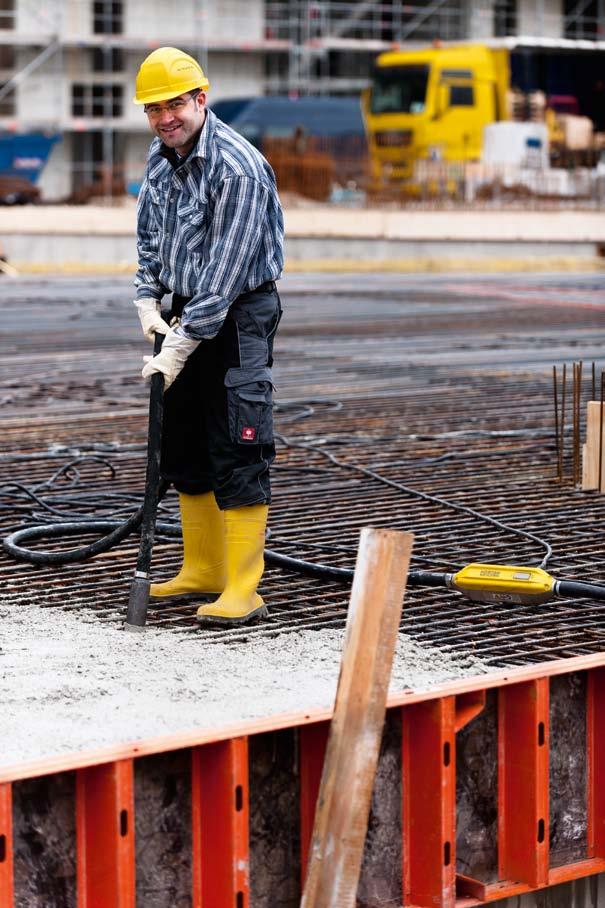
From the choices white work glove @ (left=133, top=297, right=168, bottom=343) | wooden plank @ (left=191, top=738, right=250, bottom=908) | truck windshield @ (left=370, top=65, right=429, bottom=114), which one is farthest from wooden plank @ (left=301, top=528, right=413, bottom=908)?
truck windshield @ (left=370, top=65, right=429, bottom=114)

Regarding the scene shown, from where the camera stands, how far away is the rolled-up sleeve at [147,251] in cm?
544

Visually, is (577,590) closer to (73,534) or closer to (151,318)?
(151,318)

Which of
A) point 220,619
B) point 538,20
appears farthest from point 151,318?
point 538,20

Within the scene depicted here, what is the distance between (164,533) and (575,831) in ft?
7.94

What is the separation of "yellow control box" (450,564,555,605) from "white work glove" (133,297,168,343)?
1377 millimetres

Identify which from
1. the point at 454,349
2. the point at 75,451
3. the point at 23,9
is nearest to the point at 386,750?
the point at 75,451

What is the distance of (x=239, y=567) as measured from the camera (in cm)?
542

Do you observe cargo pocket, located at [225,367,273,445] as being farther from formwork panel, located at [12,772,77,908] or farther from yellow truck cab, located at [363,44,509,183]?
yellow truck cab, located at [363,44,509,183]

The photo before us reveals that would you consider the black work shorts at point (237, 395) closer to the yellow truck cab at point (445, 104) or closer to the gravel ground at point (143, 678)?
the gravel ground at point (143, 678)

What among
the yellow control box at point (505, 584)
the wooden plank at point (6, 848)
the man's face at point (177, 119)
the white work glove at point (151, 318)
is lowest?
the wooden plank at point (6, 848)

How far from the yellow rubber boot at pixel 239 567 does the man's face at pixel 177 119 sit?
48.8 inches

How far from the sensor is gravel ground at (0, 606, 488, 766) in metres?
4.29

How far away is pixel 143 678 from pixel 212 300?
49.0 inches

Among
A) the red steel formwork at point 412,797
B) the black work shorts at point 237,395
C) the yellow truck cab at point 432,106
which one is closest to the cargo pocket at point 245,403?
the black work shorts at point 237,395
